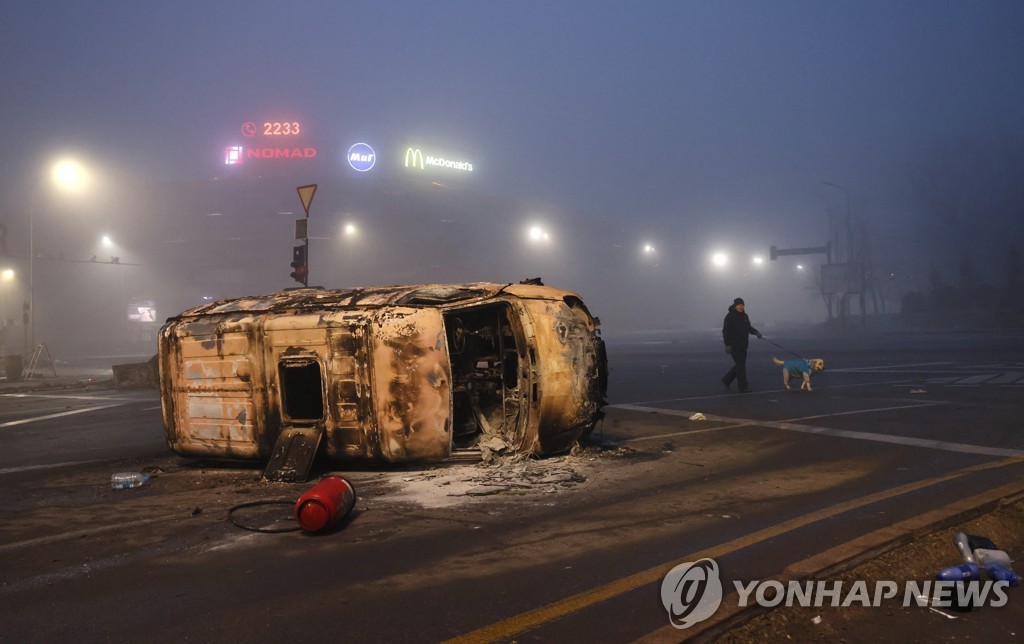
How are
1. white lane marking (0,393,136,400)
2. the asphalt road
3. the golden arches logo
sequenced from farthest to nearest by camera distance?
the golden arches logo
white lane marking (0,393,136,400)
the asphalt road

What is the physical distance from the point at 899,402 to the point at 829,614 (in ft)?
32.9

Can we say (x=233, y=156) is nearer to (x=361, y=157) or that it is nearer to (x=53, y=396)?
(x=361, y=157)

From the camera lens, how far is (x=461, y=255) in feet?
241

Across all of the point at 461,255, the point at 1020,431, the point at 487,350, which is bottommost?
the point at 1020,431

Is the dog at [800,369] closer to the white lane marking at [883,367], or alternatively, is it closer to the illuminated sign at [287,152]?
the white lane marking at [883,367]

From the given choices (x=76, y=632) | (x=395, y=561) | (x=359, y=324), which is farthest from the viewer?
(x=359, y=324)

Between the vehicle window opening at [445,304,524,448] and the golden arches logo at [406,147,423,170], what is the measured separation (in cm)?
7887

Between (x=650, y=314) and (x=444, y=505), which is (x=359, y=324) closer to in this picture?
(x=444, y=505)

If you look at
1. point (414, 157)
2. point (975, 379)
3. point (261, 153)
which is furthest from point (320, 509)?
point (414, 157)

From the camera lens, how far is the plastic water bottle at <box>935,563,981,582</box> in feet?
12.4

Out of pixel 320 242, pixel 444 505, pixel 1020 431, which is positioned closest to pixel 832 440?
pixel 1020 431

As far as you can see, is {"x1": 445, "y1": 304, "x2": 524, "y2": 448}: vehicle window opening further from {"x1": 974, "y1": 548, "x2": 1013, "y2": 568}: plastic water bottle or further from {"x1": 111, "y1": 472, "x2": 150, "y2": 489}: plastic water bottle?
{"x1": 974, "y1": 548, "x2": 1013, "y2": 568}: plastic water bottle

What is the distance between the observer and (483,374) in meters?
7.96

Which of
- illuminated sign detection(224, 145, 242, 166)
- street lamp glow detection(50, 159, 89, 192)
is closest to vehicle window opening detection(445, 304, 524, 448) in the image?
street lamp glow detection(50, 159, 89, 192)
